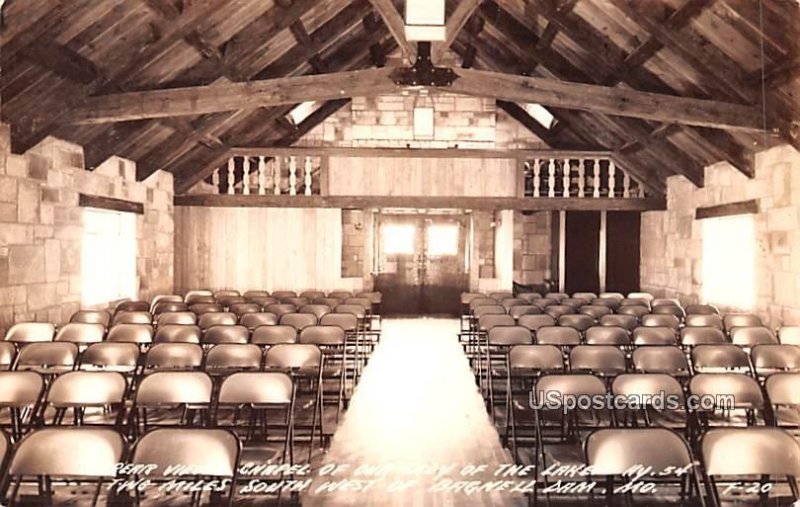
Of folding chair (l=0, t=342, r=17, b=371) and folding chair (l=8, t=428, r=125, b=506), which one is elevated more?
folding chair (l=0, t=342, r=17, b=371)

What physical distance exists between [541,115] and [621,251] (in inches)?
154

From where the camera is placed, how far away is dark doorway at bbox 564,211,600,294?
48.8 ft

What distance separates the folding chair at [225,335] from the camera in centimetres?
663

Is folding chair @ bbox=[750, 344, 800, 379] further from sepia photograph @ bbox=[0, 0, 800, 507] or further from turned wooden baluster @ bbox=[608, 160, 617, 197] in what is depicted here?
turned wooden baluster @ bbox=[608, 160, 617, 197]

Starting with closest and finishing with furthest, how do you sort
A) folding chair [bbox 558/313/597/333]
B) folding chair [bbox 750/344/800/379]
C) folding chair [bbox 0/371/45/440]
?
folding chair [bbox 0/371/45/440]
folding chair [bbox 750/344/800/379]
folding chair [bbox 558/313/597/333]

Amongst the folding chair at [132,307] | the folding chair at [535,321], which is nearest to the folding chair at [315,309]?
the folding chair at [132,307]

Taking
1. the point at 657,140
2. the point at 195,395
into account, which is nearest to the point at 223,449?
the point at 195,395

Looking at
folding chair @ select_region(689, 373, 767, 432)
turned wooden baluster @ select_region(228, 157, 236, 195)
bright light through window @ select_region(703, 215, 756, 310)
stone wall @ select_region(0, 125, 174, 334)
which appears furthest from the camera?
turned wooden baluster @ select_region(228, 157, 236, 195)

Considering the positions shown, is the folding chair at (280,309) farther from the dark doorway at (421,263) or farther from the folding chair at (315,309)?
the dark doorway at (421,263)

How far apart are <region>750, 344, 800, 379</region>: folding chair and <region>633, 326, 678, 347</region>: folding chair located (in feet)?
2.74

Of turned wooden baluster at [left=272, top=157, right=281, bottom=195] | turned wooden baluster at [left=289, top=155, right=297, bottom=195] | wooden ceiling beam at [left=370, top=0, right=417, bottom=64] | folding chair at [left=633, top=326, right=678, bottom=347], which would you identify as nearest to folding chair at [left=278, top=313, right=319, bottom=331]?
wooden ceiling beam at [left=370, top=0, right=417, bottom=64]

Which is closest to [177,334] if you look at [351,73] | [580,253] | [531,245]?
[351,73]

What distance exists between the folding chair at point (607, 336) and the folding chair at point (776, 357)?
1.16m

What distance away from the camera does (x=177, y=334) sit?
21.8 feet
